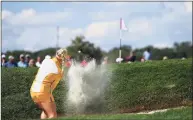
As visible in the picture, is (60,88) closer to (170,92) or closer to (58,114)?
(58,114)

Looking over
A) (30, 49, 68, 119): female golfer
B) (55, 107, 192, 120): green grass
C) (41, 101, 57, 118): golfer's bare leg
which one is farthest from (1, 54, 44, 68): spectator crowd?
(55, 107, 192, 120): green grass

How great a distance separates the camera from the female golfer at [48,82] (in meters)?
11.1

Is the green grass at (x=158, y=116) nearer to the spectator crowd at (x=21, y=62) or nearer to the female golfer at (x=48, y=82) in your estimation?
the female golfer at (x=48, y=82)

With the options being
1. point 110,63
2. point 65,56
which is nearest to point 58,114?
point 65,56

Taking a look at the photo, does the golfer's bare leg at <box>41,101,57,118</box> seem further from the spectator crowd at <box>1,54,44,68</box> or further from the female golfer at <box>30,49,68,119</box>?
the spectator crowd at <box>1,54,44,68</box>

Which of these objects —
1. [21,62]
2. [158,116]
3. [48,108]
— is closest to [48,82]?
[48,108]

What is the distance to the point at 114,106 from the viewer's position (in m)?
12.0

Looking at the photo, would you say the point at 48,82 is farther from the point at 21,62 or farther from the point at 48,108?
the point at 21,62

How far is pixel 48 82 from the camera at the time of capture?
1113 cm

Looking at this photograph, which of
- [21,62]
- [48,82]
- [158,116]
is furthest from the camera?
[21,62]

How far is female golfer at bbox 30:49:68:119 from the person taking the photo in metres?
11.1

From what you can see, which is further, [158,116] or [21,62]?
[21,62]

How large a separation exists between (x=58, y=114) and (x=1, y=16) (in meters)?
2.45

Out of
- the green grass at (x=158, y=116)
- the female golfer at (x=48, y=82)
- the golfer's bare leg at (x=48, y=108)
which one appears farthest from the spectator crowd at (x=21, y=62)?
the green grass at (x=158, y=116)
